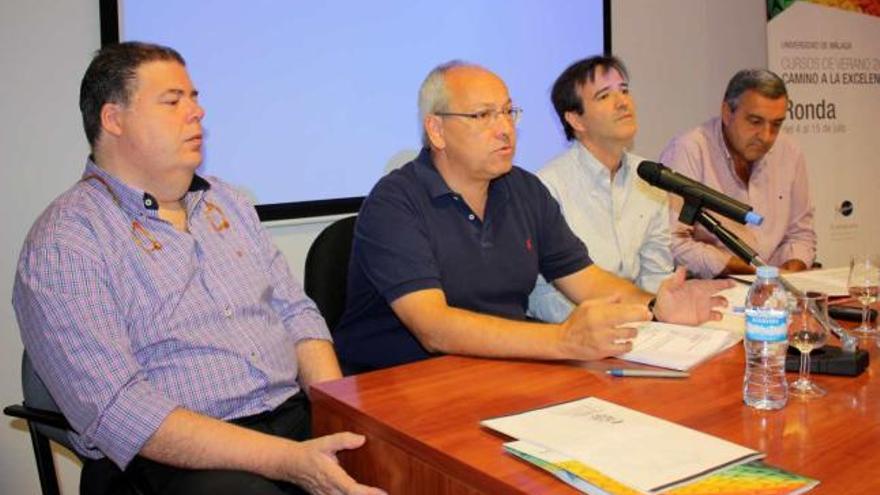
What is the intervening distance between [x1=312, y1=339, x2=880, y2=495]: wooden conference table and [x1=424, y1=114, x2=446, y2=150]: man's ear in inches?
28.6

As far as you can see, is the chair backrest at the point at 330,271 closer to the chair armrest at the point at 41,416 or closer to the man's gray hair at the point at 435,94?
the man's gray hair at the point at 435,94

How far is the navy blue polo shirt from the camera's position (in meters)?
2.13

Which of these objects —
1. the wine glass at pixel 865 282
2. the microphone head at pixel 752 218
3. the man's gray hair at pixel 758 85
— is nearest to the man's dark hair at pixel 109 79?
the microphone head at pixel 752 218

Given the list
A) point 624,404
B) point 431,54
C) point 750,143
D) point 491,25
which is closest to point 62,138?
point 431,54

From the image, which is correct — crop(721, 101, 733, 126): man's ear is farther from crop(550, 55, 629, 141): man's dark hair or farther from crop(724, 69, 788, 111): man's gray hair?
crop(550, 55, 629, 141): man's dark hair

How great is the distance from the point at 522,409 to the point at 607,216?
1491mm

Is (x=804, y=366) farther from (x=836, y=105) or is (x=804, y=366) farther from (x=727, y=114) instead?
(x=836, y=105)

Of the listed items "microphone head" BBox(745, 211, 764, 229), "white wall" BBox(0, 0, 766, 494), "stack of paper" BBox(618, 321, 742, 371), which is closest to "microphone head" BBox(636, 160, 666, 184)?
"microphone head" BBox(745, 211, 764, 229)

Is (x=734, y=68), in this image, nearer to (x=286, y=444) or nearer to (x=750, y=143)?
(x=750, y=143)

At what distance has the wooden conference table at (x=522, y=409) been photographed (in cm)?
125

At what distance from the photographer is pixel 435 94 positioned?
93.2 inches

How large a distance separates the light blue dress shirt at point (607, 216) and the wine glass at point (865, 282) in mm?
830

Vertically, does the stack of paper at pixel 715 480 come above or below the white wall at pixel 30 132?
below

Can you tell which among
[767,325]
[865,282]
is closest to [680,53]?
[865,282]
